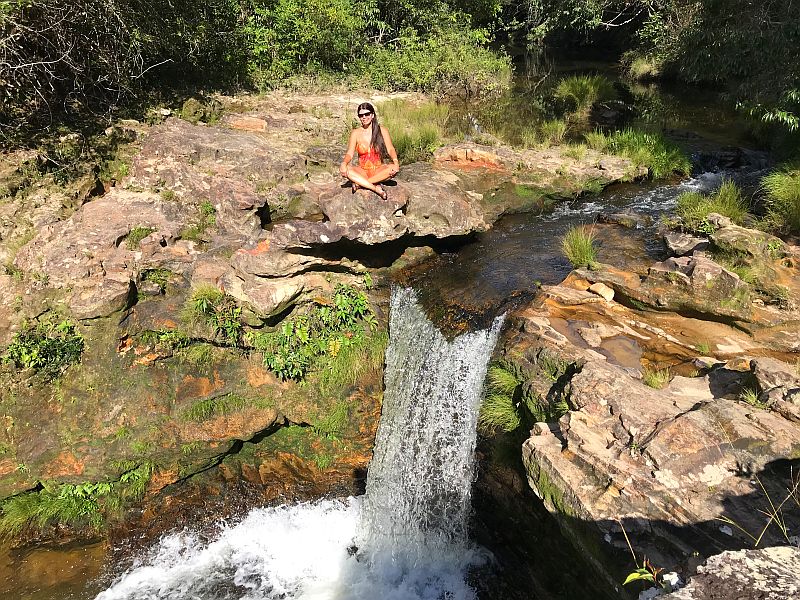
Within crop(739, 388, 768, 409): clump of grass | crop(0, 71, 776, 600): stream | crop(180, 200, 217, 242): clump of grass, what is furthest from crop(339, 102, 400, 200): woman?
crop(739, 388, 768, 409): clump of grass

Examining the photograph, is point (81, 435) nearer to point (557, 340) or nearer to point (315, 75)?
point (557, 340)

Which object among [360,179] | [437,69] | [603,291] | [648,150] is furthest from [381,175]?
[437,69]

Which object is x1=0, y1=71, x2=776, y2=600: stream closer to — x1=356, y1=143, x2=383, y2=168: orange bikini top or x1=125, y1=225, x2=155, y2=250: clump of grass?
x1=356, y1=143, x2=383, y2=168: orange bikini top

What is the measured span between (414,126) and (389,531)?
27.4 feet

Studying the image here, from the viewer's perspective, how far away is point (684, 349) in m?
5.36

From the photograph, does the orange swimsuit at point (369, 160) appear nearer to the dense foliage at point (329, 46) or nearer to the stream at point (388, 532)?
the stream at point (388, 532)

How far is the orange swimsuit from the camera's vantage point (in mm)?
6996

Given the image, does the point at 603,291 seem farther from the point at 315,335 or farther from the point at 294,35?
the point at 294,35

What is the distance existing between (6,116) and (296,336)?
6699 millimetres

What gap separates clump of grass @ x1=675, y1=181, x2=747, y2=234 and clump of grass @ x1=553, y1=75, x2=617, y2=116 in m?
6.61

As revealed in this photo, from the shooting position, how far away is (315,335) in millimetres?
6340

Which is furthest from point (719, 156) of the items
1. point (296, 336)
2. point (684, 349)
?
point (296, 336)

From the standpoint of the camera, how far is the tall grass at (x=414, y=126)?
10.2 metres

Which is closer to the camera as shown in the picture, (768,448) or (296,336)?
(768,448)
